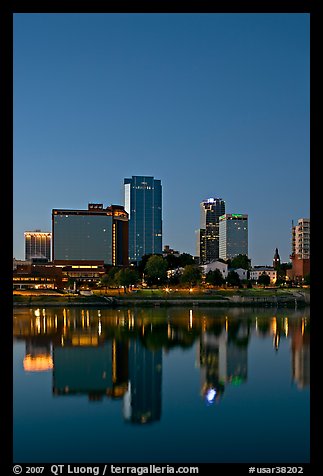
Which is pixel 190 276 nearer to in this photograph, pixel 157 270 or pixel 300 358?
pixel 157 270

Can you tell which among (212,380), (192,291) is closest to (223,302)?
(192,291)

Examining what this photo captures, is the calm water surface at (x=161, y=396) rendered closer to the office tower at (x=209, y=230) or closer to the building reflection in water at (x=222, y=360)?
the building reflection in water at (x=222, y=360)

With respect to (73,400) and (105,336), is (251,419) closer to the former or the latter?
(73,400)

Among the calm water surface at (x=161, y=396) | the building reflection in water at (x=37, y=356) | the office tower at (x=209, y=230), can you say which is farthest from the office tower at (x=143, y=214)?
the building reflection in water at (x=37, y=356)

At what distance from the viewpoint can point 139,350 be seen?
17.5 metres

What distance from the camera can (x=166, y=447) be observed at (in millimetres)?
7617

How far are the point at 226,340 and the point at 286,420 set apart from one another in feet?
35.5

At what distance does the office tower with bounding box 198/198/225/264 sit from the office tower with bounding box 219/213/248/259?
34.8 ft

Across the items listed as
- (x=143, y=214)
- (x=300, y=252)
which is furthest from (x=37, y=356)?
(x=143, y=214)

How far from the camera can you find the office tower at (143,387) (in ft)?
31.1

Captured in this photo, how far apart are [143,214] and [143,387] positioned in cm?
13718
